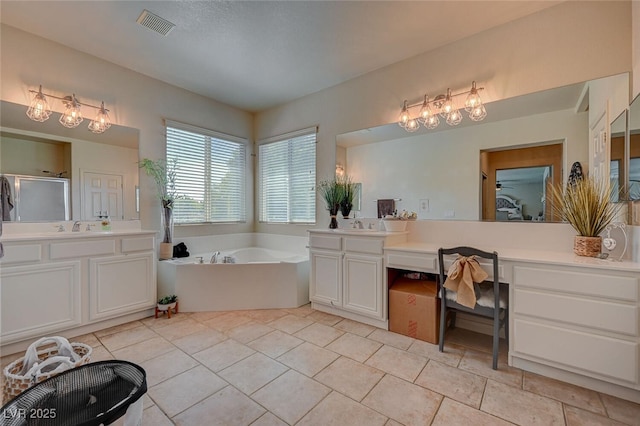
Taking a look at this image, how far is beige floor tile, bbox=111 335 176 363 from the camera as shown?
85.7 inches

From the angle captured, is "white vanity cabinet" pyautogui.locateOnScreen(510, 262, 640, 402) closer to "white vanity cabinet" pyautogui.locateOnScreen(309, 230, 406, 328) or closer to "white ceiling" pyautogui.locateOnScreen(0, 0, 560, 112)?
"white vanity cabinet" pyautogui.locateOnScreen(309, 230, 406, 328)

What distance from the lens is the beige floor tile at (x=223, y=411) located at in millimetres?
1518

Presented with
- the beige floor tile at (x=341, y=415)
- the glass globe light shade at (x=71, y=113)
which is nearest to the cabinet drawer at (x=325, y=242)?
the beige floor tile at (x=341, y=415)

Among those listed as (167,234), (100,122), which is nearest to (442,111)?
(167,234)

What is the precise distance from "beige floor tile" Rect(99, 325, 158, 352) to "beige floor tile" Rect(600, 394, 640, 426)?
11.2ft

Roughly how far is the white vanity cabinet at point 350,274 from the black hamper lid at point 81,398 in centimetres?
198

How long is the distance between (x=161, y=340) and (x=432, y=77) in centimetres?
372

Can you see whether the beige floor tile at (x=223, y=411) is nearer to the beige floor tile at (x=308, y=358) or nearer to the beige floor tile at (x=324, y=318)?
→ the beige floor tile at (x=308, y=358)

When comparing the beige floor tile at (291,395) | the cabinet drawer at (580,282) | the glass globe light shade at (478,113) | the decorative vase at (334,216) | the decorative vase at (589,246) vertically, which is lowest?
the beige floor tile at (291,395)

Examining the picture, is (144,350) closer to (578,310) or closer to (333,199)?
(333,199)

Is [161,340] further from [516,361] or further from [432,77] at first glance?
[432,77]

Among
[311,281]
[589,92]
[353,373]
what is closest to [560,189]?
[589,92]

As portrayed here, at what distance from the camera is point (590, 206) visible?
6.56 ft

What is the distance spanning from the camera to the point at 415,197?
2953mm
